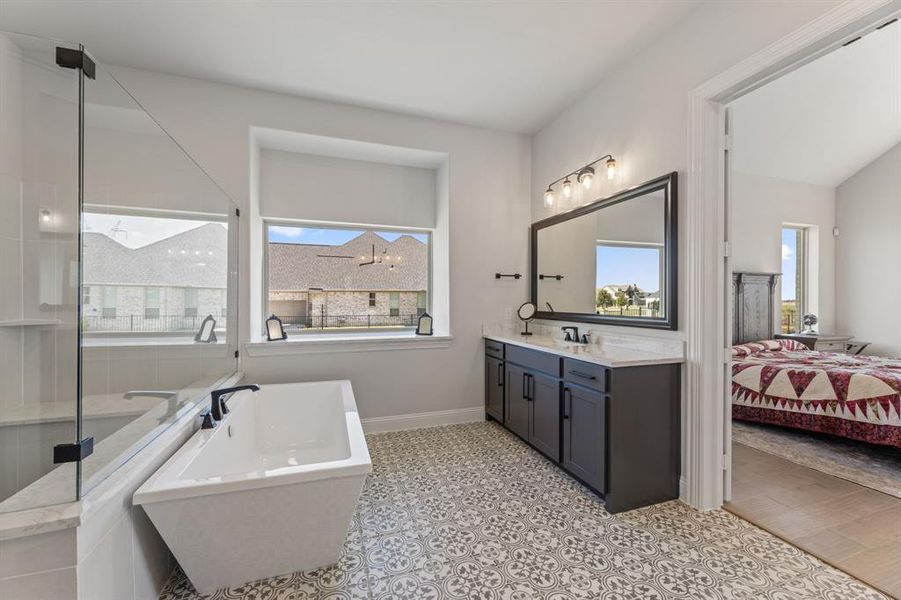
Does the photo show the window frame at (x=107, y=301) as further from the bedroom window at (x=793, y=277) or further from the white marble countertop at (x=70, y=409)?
the bedroom window at (x=793, y=277)

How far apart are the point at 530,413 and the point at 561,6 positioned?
8.76 ft

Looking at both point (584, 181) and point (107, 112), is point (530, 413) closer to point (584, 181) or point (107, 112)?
point (584, 181)

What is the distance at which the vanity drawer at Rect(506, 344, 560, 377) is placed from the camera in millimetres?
2551

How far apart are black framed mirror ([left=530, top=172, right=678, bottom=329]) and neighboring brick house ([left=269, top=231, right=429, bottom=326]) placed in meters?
1.24

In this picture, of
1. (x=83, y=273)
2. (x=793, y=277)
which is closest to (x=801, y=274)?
(x=793, y=277)

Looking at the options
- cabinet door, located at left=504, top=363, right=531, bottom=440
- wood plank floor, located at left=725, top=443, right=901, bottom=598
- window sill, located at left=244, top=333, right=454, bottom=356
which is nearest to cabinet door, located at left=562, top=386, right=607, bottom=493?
cabinet door, located at left=504, top=363, right=531, bottom=440

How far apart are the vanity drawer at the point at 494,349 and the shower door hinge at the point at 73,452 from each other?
2672mm

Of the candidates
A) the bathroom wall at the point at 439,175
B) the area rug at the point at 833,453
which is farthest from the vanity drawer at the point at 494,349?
the area rug at the point at 833,453

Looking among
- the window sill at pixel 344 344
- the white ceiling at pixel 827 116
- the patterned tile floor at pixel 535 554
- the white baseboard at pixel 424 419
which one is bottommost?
the patterned tile floor at pixel 535 554

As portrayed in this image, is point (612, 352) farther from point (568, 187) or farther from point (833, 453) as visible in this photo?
point (833, 453)

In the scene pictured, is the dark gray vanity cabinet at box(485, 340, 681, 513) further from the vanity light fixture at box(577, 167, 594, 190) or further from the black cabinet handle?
the vanity light fixture at box(577, 167, 594, 190)

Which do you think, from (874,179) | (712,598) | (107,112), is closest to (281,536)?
(712,598)

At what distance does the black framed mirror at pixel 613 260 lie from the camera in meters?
2.31

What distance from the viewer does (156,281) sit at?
2.01 meters
